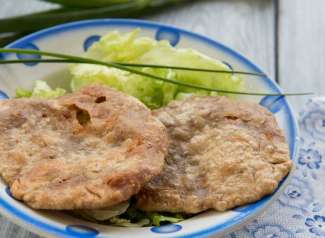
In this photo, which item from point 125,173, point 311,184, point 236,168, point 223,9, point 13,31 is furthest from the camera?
point 223,9

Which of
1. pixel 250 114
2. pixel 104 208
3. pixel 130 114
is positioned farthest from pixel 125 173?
pixel 250 114

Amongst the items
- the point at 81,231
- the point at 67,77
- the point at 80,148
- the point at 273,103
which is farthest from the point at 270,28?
the point at 81,231

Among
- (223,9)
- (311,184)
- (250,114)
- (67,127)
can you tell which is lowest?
(311,184)

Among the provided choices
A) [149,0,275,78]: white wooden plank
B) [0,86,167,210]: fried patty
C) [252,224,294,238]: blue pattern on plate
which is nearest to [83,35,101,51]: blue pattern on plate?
[0,86,167,210]: fried patty

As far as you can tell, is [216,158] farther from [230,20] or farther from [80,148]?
[230,20]

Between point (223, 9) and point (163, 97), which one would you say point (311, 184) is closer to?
point (163, 97)

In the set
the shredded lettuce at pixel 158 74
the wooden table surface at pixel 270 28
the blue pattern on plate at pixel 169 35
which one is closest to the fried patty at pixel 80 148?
the shredded lettuce at pixel 158 74
